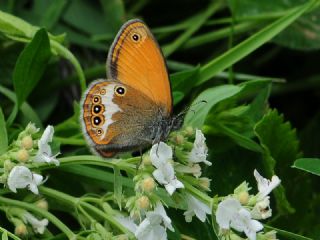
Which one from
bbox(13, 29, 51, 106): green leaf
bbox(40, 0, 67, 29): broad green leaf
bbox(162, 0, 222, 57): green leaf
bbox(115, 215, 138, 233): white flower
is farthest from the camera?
bbox(162, 0, 222, 57): green leaf

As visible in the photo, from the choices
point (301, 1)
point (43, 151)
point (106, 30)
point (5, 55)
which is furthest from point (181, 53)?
point (43, 151)

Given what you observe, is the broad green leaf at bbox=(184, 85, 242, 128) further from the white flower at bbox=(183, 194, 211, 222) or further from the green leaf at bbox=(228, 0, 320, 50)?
the green leaf at bbox=(228, 0, 320, 50)

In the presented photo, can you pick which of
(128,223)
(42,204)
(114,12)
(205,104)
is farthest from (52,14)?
(128,223)

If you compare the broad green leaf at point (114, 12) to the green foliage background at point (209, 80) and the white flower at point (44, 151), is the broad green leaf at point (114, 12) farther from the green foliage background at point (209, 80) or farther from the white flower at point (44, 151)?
the white flower at point (44, 151)

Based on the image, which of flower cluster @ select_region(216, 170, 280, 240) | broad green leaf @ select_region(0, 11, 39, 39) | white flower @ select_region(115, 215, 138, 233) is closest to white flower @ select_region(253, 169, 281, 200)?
flower cluster @ select_region(216, 170, 280, 240)

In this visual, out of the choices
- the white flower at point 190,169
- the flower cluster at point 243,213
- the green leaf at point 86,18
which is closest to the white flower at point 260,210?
the flower cluster at point 243,213
